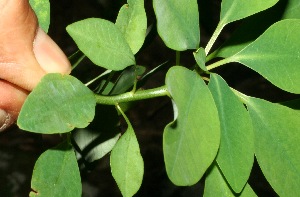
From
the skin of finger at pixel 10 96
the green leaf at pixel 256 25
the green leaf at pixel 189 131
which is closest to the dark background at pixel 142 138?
the green leaf at pixel 256 25

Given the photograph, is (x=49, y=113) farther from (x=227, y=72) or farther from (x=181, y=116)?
(x=227, y=72)

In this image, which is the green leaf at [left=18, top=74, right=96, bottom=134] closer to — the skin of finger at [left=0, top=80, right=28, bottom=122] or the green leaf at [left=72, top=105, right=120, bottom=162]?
the skin of finger at [left=0, top=80, right=28, bottom=122]

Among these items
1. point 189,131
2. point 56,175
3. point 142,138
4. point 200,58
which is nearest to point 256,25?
point 200,58

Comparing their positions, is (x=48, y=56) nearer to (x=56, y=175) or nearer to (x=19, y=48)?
(x=19, y=48)

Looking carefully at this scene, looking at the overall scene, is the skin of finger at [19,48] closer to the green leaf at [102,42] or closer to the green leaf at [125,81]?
the green leaf at [102,42]

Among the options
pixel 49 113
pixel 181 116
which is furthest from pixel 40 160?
pixel 181 116
